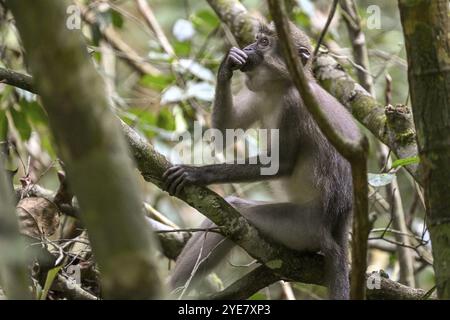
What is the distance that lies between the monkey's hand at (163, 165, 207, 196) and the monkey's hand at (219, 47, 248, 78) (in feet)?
3.46

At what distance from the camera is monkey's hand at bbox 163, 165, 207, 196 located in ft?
14.3

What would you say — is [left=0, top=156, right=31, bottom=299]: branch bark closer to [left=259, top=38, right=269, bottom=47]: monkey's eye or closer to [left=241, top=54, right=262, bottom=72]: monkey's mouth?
[left=241, top=54, right=262, bottom=72]: monkey's mouth

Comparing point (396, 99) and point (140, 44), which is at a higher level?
point (140, 44)

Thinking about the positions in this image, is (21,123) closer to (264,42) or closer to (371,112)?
(264,42)

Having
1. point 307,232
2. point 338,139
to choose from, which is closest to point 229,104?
point 307,232

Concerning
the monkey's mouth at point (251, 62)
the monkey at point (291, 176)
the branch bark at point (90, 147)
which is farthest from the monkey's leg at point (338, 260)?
the branch bark at point (90, 147)

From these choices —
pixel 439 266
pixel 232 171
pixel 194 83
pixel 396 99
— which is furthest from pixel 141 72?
pixel 439 266

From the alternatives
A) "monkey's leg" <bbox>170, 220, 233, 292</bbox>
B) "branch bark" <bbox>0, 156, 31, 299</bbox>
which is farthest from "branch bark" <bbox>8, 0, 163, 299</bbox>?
"monkey's leg" <bbox>170, 220, 233, 292</bbox>

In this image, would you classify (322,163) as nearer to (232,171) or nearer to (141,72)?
(232,171)

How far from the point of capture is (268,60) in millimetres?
5660

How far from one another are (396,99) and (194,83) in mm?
2692

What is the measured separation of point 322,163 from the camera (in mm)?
5402

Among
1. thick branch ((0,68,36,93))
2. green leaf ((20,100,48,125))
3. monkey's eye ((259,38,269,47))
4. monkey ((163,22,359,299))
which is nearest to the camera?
thick branch ((0,68,36,93))

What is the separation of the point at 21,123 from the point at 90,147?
416 centimetres
